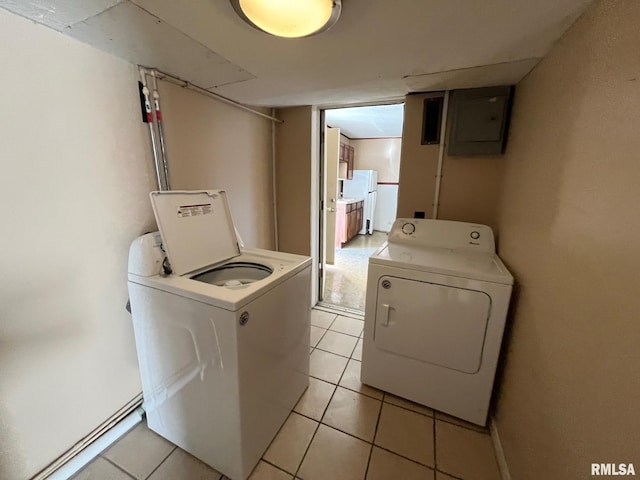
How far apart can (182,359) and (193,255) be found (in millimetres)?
517

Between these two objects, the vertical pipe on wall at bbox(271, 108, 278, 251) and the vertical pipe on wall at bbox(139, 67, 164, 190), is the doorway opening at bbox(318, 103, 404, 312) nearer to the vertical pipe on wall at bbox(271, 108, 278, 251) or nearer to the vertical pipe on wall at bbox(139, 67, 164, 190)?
the vertical pipe on wall at bbox(271, 108, 278, 251)

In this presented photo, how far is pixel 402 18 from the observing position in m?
0.96

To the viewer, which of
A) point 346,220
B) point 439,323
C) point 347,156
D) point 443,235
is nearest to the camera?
point 439,323

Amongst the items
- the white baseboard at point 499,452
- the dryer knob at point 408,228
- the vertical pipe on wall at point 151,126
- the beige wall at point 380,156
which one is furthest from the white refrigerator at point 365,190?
the white baseboard at point 499,452

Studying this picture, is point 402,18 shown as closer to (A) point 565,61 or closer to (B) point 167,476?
(A) point 565,61

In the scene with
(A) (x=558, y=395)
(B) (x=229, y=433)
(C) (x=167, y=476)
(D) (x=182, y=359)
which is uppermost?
(A) (x=558, y=395)

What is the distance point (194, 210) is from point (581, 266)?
5.57ft

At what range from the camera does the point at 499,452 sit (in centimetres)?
129

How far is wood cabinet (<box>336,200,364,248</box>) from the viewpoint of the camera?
4652mm

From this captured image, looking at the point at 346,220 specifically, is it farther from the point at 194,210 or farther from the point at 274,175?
the point at 194,210

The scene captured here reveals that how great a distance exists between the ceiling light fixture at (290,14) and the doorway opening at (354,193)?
1.56m

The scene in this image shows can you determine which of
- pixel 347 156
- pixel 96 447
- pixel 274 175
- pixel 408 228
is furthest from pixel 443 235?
pixel 347 156

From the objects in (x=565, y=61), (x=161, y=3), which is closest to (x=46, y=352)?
(x=161, y=3)

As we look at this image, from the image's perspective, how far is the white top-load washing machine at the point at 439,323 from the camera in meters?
1.33
